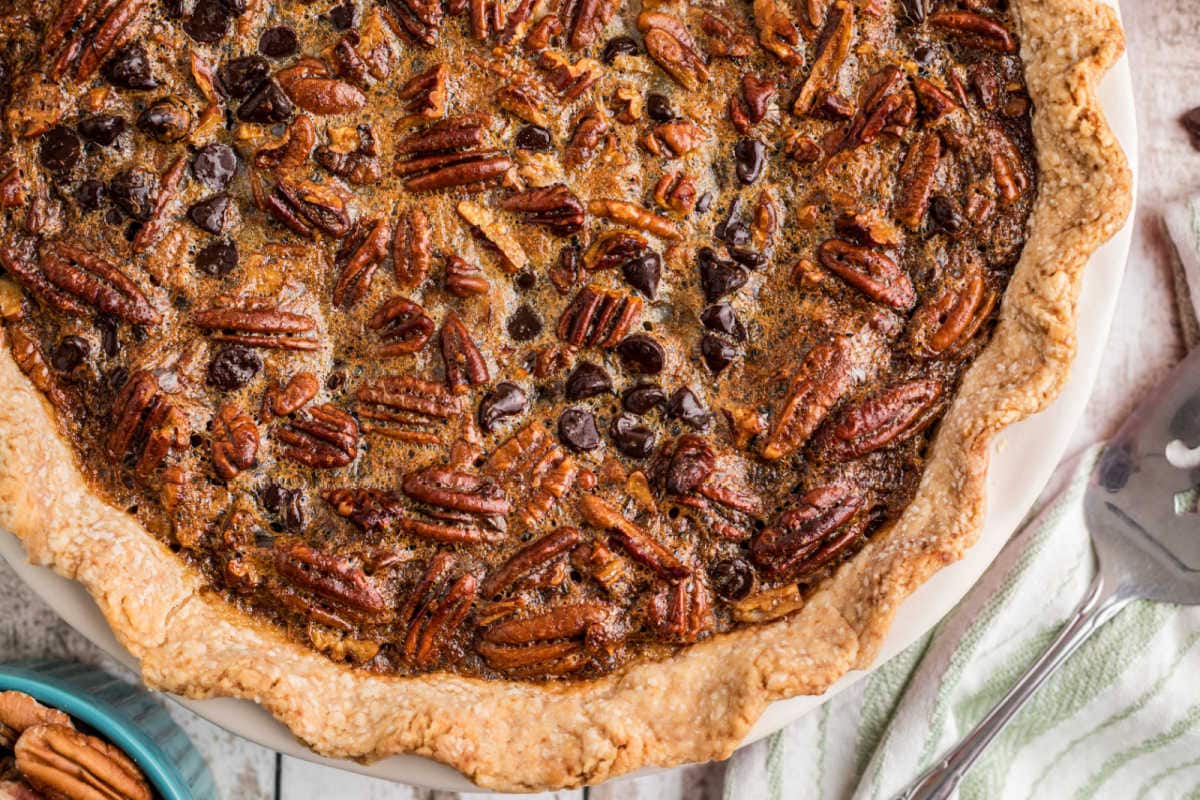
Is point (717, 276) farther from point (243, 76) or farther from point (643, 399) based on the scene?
point (243, 76)

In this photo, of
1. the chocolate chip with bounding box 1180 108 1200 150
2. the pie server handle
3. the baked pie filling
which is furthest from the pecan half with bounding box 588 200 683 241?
the chocolate chip with bounding box 1180 108 1200 150

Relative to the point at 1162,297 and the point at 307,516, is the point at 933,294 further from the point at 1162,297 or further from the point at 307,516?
the point at 307,516

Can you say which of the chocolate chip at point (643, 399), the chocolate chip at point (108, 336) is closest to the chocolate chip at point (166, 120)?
the chocolate chip at point (108, 336)

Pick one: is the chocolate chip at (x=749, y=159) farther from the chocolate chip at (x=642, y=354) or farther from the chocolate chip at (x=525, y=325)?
the chocolate chip at (x=525, y=325)

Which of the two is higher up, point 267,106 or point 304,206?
point 267,106

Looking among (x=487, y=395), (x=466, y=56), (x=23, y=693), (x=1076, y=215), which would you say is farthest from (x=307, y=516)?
(x=1076, y=215)

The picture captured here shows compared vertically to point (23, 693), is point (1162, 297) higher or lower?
higher

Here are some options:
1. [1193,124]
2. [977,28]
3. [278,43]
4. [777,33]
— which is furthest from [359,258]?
[1193,124]
